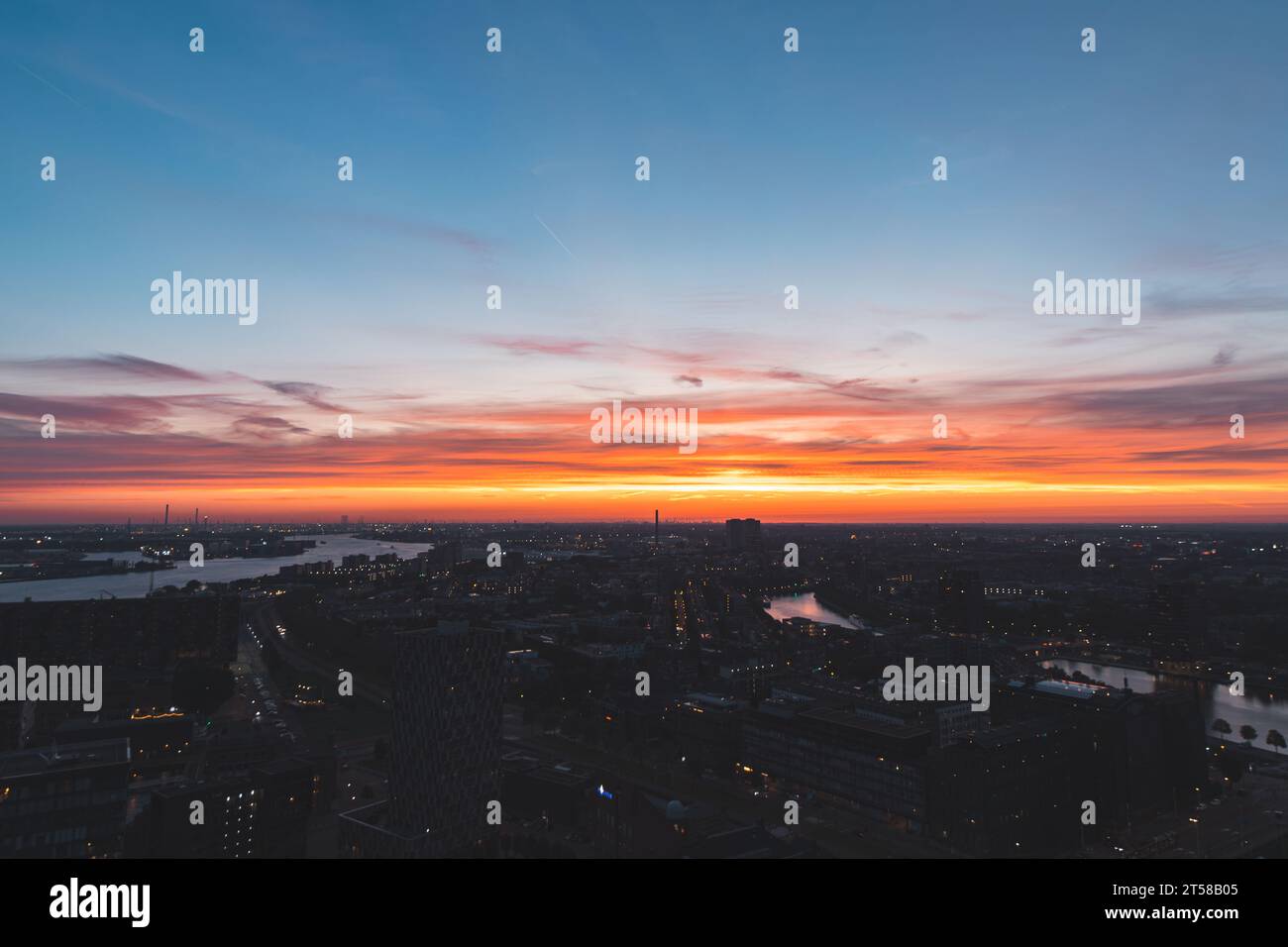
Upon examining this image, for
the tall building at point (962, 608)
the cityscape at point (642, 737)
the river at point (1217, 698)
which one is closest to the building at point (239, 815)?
the cityscape at point (642, 737)

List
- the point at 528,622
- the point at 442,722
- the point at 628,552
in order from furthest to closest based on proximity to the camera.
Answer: the point at 628,552
the point at 528,622
the point at 442,722

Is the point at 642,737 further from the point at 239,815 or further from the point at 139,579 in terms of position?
the point at 139,579

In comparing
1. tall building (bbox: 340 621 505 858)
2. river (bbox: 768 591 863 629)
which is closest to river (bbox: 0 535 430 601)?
tall building (bbox: 340 621 505 858)

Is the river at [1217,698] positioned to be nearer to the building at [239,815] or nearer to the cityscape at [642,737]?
the cityscape at [642,737]

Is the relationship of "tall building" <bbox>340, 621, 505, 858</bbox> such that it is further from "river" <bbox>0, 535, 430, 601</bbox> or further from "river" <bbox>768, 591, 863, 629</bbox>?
"river" <bbox>0, 535, 430, 601</bbox>

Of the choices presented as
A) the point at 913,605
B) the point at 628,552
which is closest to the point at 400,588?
the point at 913,605
